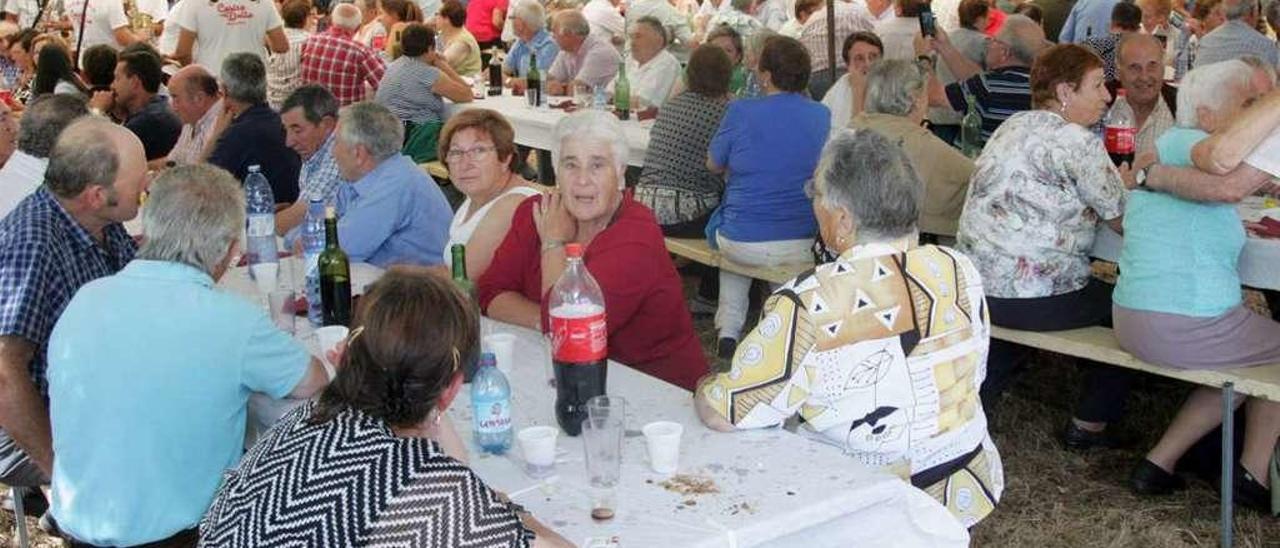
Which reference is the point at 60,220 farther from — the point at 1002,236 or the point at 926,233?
the point at 926,233

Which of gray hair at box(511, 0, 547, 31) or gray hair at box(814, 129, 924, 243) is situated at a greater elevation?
gray hair at box(814, 129, 924, 243)

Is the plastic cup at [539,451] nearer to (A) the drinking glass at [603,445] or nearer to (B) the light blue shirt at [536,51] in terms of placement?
(A) the drinking glass at [603,445]

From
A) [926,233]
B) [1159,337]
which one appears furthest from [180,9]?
[1159,337]

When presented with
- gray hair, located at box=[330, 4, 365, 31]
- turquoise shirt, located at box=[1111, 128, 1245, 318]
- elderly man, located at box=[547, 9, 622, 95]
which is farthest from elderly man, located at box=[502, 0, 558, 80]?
turquoise shirt, located at box=[1111, 128, 1245, 318]

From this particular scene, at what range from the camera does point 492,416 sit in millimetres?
2361

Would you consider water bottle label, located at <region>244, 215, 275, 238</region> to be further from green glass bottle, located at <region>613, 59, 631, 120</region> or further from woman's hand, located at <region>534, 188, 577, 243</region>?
green glass bottle, located at <region>613, 59, 631, 120</region>

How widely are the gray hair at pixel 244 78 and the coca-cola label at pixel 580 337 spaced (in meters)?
3.36

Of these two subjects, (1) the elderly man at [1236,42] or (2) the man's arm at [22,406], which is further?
(1) the elderly man at [1236,42]

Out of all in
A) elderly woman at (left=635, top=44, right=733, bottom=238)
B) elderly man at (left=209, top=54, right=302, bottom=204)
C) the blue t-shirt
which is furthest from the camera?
elderly woman at (left=635, top=44, right=733, bottom=238)

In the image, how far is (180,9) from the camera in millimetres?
8211

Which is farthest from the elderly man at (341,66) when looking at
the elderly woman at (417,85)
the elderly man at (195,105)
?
the elderly man at (195,105)

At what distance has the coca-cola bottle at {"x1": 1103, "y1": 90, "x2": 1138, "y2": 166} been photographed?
4.80 metres

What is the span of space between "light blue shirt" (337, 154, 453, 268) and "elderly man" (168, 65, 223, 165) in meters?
1.84

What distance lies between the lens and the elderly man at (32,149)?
4.05 metres
